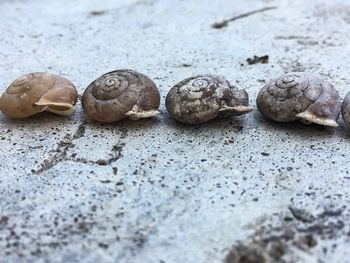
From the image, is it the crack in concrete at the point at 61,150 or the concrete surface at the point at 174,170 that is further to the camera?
the crack in concrete at the point at 61,150

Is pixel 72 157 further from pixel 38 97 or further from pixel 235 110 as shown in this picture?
pixel 235 110

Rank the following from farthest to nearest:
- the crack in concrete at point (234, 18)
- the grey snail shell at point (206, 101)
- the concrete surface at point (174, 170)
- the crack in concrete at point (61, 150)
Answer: the crack in concrete at point (234, 18) → the grey snail shell at point (206, 101) → the crack in concrete at point (61, 150) → the concrete surface at point (174, 170)

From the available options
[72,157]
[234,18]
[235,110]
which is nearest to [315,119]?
[235,110]

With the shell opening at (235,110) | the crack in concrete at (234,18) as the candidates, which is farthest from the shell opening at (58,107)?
the crack in concrete at (234,18)

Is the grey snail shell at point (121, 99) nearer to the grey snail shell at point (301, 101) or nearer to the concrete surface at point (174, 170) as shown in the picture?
the concrete surface at point (174, 170)

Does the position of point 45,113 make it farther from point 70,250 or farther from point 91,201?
point 70,250
